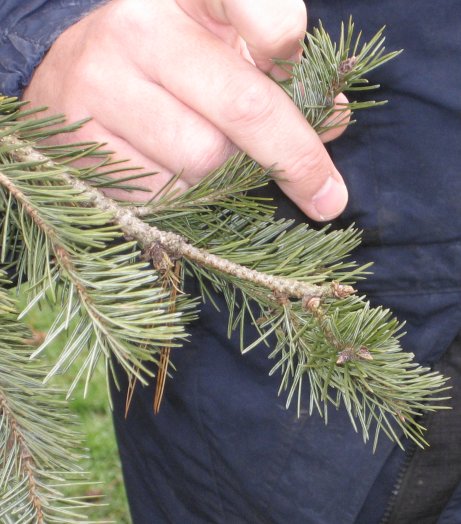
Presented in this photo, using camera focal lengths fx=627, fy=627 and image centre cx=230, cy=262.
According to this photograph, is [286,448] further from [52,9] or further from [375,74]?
[52,9]

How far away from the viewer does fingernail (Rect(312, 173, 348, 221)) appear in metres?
0.67

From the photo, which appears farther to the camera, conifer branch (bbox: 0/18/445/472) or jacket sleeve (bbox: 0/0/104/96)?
jacket sleeve (bbox: 0/0/104/96)

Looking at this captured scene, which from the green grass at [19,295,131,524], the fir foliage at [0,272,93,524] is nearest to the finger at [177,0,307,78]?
the fir foliage at [0,272,93,524]

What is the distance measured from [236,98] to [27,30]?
17.3 inches

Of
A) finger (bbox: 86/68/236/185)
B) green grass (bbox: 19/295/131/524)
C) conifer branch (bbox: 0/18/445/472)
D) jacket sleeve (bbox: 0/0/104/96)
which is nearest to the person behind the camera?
conifer branch (bbox: 0/18/445/472)

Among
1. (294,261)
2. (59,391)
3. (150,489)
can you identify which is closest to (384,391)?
(294,261)

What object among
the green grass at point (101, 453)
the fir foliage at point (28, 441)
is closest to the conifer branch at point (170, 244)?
the fir foliage at point (28, 441)

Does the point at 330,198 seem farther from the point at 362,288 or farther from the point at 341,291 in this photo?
the point at 362,288

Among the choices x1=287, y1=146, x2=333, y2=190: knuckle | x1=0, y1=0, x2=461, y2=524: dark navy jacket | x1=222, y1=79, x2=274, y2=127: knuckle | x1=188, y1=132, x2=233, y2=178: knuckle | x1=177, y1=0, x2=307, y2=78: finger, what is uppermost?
x1=177, y1=0, x2=307, y2=78: finger

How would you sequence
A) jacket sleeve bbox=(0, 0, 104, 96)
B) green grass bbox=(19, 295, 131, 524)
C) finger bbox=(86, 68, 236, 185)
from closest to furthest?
1. finger bbox=(86, 68, 236, 185)
2. jacket sleeve bbox=(0, 0, 104, 96)
3. green grass bbox=(19, 295, 131, 524)

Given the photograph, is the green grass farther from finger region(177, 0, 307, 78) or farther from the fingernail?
finger region(177, 0, 307, 78)

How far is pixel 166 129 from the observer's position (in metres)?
0.62

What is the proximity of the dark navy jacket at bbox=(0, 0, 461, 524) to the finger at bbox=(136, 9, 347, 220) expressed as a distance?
0.94ft

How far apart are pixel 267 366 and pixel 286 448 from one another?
0.14 metres
